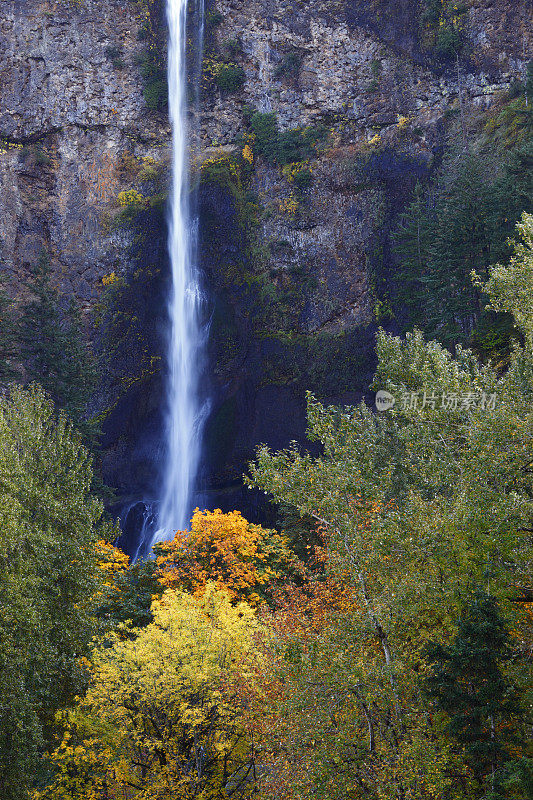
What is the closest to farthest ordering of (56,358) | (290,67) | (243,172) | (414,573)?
(414,573), (56,358), (243,172), (290,67)

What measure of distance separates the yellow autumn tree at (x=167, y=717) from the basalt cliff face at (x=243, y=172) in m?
24.3

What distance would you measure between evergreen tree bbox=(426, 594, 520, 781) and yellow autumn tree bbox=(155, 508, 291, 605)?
1030 centimetres

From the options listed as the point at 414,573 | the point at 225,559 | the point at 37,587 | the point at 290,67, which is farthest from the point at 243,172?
the point at 414,573

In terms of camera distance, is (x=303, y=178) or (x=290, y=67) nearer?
(x=303, y=178)

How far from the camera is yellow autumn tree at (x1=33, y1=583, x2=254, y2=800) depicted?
44.0 ft

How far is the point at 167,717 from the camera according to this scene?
1371 cm

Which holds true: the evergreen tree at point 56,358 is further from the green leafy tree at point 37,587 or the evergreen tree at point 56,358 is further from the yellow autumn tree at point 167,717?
the yellow autumn tree at point 167,717

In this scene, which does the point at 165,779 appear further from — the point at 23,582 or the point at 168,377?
the point at 168,377

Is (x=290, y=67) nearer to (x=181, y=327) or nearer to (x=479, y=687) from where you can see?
(x=181, y=327)

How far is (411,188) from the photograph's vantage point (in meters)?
42.5

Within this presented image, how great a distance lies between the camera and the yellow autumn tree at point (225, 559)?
20.4 m

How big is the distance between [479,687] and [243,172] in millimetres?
41403

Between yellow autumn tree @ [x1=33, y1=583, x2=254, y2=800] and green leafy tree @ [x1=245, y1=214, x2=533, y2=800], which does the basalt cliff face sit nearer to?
yellow autumn tree @ [x1=33, y1=583, x2=254, y2=800]

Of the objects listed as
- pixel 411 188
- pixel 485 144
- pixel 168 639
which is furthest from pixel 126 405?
pixel 168 639
